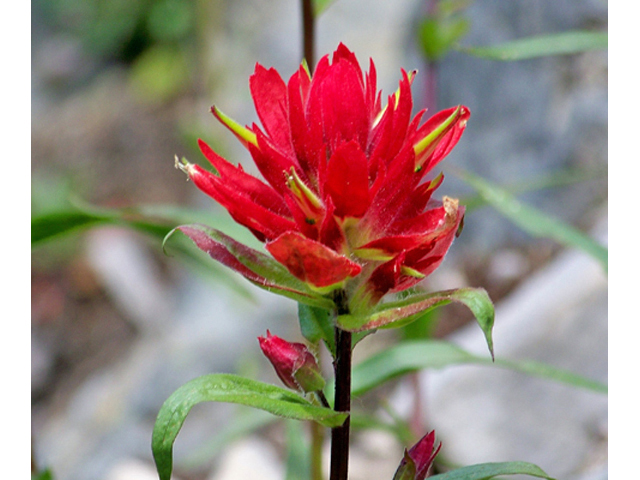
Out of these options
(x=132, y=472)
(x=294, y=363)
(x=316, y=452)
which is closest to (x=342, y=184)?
(x=294, y=363)

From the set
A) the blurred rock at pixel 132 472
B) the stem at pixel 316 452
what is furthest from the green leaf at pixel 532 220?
the blurred rock at pixel 132 472

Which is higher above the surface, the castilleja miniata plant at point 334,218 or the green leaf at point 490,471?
the castilleja miniata plant at point 334,218

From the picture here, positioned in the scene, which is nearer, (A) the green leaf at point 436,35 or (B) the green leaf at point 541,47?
(B) the green leaf at point 541,47

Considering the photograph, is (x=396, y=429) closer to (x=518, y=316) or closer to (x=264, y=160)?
(x=518, y=316)

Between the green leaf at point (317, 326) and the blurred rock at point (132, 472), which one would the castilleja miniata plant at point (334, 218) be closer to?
the green leaf at point (317, 326)

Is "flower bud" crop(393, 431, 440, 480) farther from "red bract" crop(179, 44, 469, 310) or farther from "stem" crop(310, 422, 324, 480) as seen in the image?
"stem" crop(310, 422, 324, 480)

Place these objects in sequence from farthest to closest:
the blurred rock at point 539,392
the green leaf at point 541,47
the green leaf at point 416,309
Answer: the blurred rock at point 539,392 < the green leaf at point 541,47 < the green leaf at point 416,309

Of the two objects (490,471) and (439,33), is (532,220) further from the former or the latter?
(490,471)

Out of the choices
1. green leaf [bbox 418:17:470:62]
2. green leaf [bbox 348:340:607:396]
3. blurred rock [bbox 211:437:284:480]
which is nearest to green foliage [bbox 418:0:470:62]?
green leaf [bbox 418:17:470:62]
